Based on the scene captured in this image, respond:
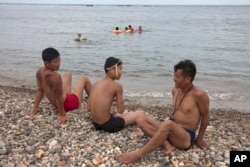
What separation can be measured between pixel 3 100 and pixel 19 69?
8369 mm

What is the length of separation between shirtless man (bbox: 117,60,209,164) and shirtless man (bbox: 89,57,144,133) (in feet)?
2.09

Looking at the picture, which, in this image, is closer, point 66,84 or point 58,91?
point 58,91

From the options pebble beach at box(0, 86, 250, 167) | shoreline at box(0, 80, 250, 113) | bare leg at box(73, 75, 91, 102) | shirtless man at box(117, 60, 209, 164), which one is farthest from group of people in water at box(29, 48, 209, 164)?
shoreline at box(0, 80, 250, 113)

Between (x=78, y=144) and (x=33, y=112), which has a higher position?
(x=33, y=112)

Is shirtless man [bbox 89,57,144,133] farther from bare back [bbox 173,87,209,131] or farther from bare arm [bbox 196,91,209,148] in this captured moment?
bare arm [bbox 196,91,209,148]

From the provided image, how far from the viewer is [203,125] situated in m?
5.18

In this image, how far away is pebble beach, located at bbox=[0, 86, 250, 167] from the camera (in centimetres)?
485

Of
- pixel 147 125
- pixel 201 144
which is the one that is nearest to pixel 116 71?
pixel 147 125

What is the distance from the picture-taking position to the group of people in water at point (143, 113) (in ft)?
16.0

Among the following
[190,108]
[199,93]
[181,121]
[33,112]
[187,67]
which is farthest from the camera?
[33,112]

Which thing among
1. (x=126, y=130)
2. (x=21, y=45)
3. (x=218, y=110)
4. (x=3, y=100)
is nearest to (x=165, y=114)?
(x=218, y=110)

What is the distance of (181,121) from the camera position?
524 centimetres

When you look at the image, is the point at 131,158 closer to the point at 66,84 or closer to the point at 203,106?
the point at 203,106

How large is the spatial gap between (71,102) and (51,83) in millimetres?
722
